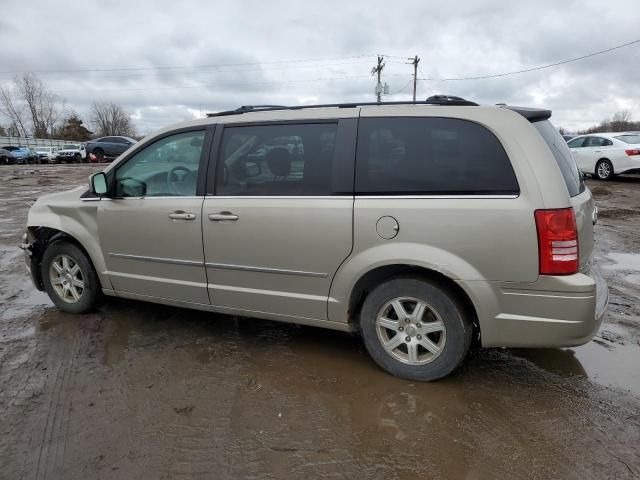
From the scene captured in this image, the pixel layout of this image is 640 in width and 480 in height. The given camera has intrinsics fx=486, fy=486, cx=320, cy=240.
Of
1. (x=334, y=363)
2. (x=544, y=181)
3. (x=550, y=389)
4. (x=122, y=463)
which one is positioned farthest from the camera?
(x=334, y=363)

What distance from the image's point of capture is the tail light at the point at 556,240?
2.77 m

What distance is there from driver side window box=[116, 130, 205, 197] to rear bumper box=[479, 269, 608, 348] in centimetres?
238

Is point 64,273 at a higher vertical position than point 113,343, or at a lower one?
higher

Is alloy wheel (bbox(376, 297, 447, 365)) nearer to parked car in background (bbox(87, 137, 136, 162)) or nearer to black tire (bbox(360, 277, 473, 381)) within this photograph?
black tire (bbox(360, 277, 473, 381))

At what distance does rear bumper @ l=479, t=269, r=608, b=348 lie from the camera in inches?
111

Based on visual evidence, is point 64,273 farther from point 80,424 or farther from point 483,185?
point 483,185

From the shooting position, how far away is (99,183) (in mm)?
4070

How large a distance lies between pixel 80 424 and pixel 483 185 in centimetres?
277

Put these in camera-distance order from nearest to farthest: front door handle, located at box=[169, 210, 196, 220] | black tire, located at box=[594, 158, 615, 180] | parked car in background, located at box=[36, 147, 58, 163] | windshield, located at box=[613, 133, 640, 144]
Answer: front door handle, located at box=[169, 210, 196, 220] → windshield, located at box=[613, 133, 640, 144] → black tire, located at box=[594, 158, 615, 180] → parked car in background, located at box=[36, 147, 58, 163]

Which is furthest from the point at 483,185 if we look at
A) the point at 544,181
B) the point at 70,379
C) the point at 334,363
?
the point at 70,379

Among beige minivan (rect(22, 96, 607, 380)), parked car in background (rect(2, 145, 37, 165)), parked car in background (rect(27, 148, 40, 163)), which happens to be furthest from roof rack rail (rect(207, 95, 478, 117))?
parked car in background (rect(27, 148, 40, 163))

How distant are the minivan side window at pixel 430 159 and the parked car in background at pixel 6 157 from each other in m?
42.0

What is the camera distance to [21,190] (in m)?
16.8

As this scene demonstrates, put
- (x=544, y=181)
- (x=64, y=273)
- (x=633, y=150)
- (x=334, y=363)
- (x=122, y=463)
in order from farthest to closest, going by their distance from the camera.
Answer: (x=633, y=150) → (x=64, y=273) → (x=334, y=363) → (x=544, y=181) → (x=122, y=463)
